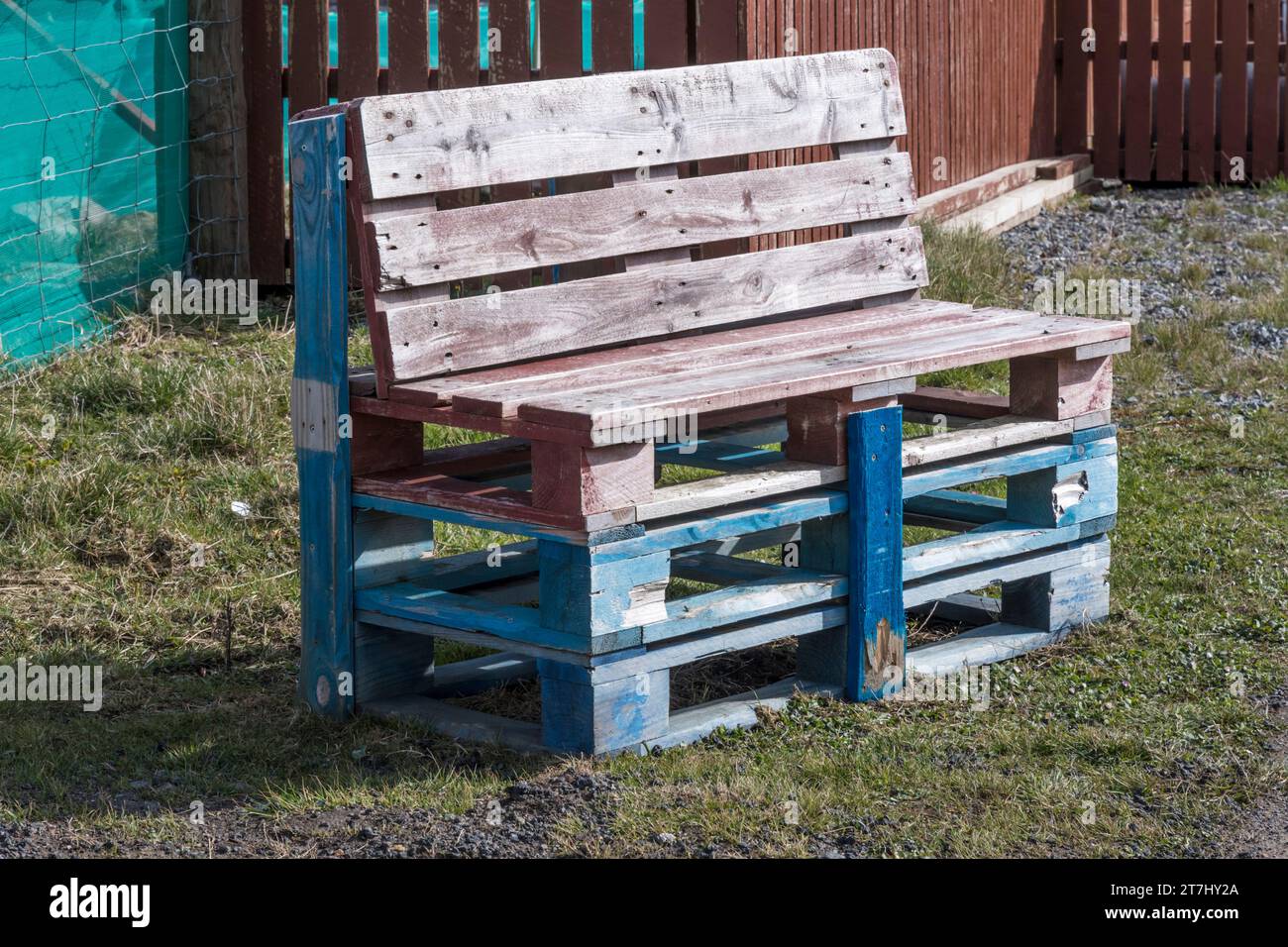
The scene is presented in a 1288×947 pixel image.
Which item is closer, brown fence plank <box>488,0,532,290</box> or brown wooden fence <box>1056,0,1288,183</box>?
brown fence plank <box>488,0,532,290</box>

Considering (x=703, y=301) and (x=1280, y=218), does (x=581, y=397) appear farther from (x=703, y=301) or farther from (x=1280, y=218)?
(x=1280, y=218)

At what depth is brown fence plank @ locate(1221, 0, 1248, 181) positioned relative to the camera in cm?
1196

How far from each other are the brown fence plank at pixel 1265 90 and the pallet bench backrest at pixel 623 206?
7538 mm

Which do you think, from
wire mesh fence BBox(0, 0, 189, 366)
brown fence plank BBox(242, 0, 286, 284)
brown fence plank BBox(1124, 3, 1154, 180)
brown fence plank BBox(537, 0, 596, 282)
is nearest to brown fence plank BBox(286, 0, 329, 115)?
brown fence plank BBox(242, 0, 286, 284)

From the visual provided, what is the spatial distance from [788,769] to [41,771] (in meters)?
1.70

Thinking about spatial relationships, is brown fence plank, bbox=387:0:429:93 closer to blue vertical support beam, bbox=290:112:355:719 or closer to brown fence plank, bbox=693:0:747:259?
brown fence plank, bbox=693:0:747:259

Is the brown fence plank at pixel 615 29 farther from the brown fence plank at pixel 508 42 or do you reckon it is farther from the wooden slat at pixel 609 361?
the wooden slat at pixel 609 361

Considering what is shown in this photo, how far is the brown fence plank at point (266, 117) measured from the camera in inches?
313
